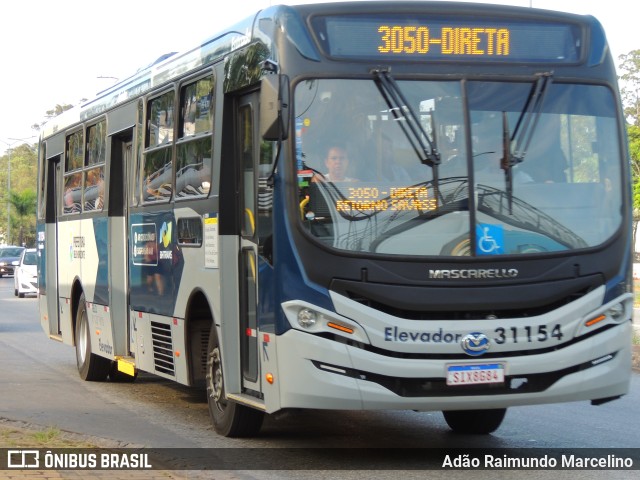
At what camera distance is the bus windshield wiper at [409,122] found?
28.3ft

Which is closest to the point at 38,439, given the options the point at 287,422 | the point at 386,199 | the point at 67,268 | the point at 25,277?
the point at 287,422

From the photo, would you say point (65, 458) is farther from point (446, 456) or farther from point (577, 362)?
point (577, 362)

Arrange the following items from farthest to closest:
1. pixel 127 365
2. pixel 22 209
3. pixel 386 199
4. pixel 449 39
Answer: 1. pixel 22 209
2. pixel 127 365
3. pixel 449 39
4. pixel 386 199

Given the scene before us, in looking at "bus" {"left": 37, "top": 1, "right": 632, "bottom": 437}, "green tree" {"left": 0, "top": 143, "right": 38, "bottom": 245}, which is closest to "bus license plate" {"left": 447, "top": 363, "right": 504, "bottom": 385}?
"bus" {"left": 37, "top": 1, "right": 632, "bottom": 437}

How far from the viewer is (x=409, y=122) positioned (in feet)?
28.4

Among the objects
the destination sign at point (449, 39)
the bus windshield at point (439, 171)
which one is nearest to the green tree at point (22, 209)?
the destination sign at point (449, 39)

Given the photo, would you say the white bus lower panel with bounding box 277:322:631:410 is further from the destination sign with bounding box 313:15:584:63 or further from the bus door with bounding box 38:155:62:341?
the bus door with bounding box 38:155:62:341

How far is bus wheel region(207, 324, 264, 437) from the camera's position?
33.1 ft

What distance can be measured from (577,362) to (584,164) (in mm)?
1402

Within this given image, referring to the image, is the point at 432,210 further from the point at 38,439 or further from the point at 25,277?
the point at 25,277

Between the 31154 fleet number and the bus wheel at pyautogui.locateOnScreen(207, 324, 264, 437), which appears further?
the bus wheel at pyautogui.locateOnScreen(207, 324, 264, 437)

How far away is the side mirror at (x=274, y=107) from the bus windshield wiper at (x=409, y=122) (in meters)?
0.65

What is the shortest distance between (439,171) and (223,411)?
297 cm

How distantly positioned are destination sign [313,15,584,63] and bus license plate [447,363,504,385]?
2.16 metres
